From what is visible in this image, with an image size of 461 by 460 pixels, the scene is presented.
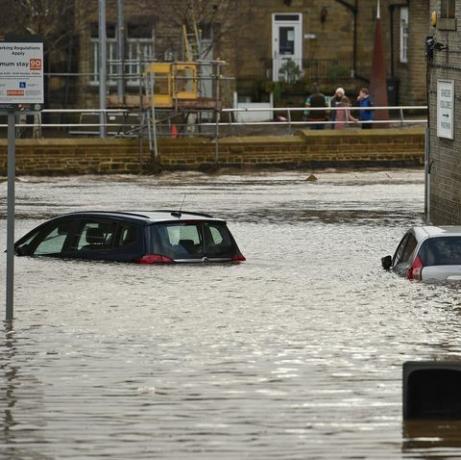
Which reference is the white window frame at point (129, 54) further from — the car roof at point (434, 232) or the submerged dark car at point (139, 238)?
the car roof at point (434, 232)

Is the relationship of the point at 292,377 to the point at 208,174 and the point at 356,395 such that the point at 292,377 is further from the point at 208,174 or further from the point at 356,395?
the point at 208,174

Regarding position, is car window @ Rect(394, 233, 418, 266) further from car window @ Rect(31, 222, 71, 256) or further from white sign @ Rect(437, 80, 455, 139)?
white sign @ Rect(437, 80, 455, 139)

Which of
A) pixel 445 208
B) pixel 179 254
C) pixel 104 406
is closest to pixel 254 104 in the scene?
pixel 445 208

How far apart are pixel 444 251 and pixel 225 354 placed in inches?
252

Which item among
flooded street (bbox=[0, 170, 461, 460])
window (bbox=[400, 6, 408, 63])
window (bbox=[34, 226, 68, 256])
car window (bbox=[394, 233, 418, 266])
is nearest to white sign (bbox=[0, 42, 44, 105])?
flooded street (bbox=[0, 170, 461, 460])

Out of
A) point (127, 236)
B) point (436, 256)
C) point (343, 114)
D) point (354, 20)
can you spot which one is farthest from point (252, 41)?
point (436, 256)

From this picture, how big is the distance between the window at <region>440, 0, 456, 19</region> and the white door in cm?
3199

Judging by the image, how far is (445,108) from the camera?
3603 centimetres

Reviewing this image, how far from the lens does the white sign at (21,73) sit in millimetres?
19000

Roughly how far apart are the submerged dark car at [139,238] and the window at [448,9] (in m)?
10.1

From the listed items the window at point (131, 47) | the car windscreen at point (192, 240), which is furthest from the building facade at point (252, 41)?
the car windscreen at point (192, 240)

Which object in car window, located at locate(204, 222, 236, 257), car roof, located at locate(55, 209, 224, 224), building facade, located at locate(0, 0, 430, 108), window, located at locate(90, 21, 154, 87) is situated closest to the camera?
car roof, located at locate(55, 209, 224, 224)

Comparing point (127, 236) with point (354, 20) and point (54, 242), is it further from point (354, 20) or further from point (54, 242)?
point (354, 20)

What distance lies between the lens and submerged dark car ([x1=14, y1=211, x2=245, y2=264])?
25531 millimetres
